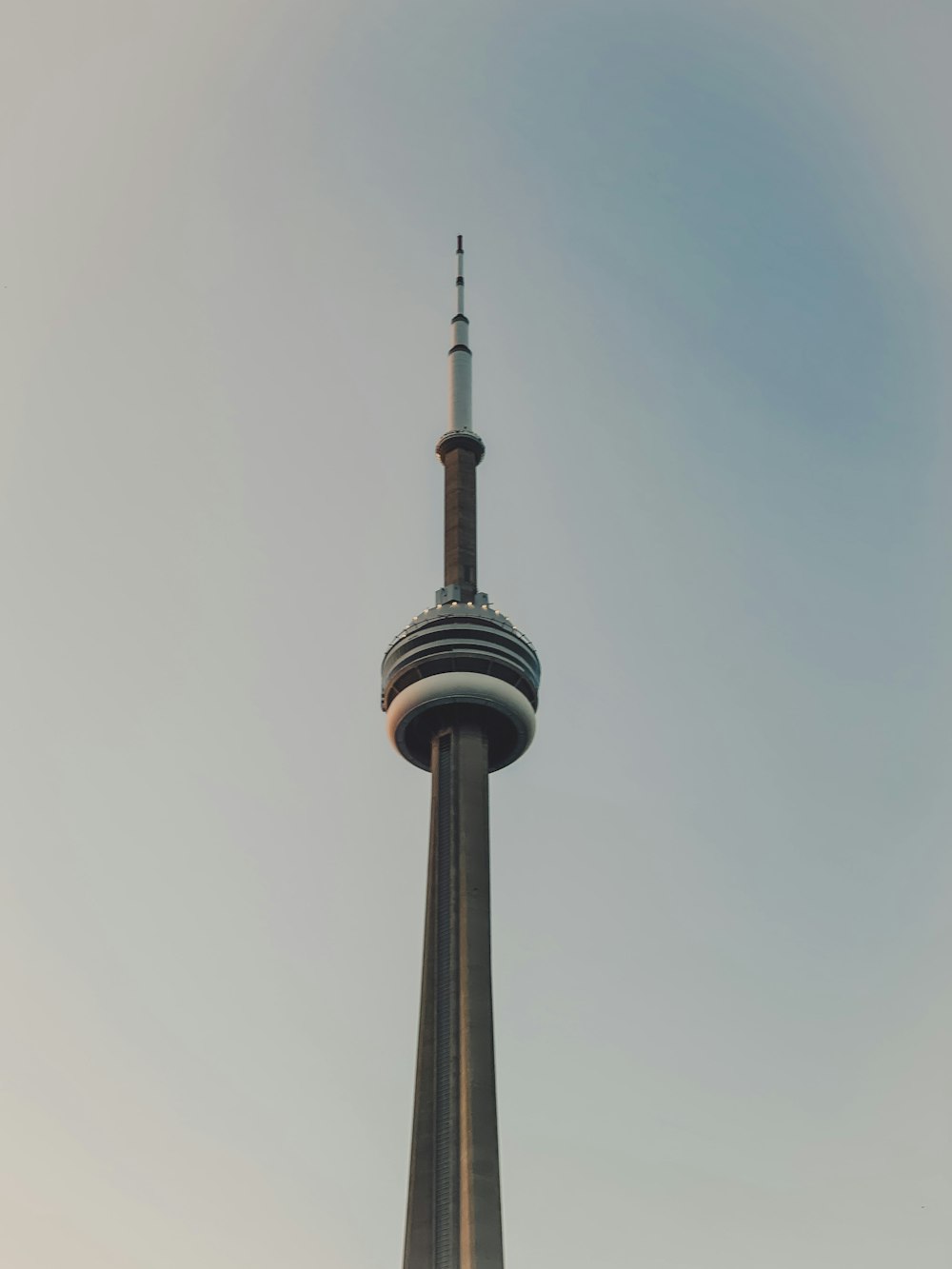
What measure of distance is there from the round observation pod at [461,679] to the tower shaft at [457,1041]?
191 centimetres

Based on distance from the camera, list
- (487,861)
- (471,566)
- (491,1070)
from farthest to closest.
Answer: (471,566)
(487,861)
(491,1070)

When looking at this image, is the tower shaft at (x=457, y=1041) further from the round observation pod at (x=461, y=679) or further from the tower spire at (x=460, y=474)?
the tower spire at (x=460, y=474)

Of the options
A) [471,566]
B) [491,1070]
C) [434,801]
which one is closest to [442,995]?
[491,1070]

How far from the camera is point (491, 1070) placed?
83000 mm

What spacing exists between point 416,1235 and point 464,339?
225ft

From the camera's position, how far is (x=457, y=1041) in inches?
3339

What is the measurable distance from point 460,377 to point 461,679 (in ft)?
99.4

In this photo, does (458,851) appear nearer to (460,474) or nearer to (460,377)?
(460,474)

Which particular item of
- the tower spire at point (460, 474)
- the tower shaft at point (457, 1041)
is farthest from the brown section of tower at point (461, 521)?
the tower shaft at point (457, 1041)

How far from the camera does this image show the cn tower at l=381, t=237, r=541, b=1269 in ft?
264

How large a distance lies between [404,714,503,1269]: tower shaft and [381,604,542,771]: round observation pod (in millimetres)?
1910

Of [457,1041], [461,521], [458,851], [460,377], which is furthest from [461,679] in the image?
[460,377]

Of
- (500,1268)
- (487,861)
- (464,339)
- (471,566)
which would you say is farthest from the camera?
(464,339)

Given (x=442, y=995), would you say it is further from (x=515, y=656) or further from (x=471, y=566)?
(x=471, y=566)
